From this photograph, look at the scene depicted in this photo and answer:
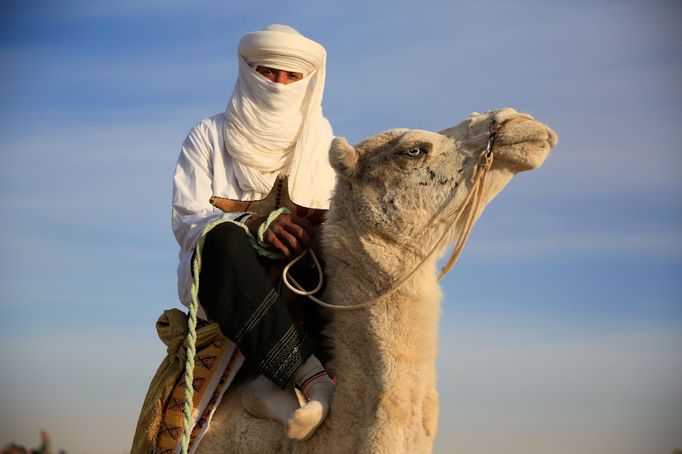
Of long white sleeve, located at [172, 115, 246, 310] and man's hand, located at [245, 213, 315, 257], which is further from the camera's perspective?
long white sleeve, located at [172, 115, 246, 310]

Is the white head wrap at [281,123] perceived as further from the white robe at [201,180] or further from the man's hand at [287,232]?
the man's hand at [287,232]

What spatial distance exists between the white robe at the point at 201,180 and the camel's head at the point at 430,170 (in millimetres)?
1042

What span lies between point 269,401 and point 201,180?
156cm

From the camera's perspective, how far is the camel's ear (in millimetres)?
4746

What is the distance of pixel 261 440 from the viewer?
15.6ft

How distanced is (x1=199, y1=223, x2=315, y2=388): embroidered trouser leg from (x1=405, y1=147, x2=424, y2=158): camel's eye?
0.91 metres

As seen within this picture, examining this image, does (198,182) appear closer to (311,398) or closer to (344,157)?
(344,157)

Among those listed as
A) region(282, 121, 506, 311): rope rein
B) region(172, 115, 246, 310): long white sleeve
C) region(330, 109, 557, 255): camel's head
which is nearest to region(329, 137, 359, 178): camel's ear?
region(330, 109, 557, 255): camel's head

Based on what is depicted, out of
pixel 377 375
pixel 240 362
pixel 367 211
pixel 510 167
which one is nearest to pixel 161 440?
pixel 240 362

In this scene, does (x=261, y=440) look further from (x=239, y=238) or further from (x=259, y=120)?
(x=259, y=120)

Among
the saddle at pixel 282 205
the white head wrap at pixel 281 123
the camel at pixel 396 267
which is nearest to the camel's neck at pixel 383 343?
the camel at pixel 396 267

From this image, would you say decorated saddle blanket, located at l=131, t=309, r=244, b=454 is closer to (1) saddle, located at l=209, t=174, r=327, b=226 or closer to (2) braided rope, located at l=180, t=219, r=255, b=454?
(2) braided rope, located at l=180, t=219, r=255, b=454

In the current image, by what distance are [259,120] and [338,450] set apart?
220 centimetres

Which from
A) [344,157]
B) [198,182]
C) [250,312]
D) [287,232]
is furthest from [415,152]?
[198,182]
